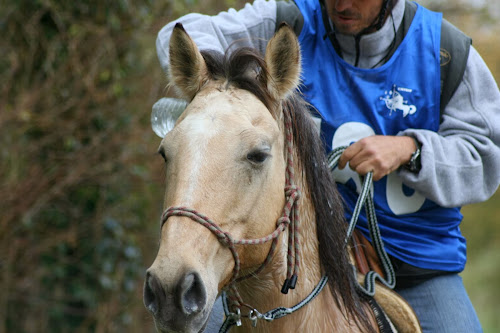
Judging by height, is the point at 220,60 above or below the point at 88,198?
above

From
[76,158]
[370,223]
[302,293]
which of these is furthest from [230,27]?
[76,158]

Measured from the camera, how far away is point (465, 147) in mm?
2910

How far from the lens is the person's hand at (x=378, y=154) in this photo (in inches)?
108

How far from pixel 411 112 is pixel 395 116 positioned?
8 centimetres

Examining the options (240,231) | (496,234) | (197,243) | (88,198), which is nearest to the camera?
(197,243)

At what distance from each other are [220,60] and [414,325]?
149 centimetres

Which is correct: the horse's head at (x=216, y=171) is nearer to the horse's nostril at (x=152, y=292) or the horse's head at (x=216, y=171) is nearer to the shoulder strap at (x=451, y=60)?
the horse's nostril at (x=152, y=292)

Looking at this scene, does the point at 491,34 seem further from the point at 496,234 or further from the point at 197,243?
the point at 197,243

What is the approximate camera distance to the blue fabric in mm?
2840

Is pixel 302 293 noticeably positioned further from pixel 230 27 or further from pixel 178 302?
pixel 230 27

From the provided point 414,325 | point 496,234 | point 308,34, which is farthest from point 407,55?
point 496,234

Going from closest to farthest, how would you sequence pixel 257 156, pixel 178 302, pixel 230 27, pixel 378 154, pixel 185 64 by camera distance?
pixel 178 302 < pixel 257 156 < pixel 185 64 < pixel 378 154 < pixel 230 27

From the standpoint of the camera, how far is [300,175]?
2.42 m

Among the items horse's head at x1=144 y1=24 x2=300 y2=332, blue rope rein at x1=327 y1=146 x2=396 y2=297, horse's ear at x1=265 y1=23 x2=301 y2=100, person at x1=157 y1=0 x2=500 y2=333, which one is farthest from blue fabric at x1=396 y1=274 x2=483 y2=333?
horse's ear at x1=265 y1=23 x2=301 y2=100
